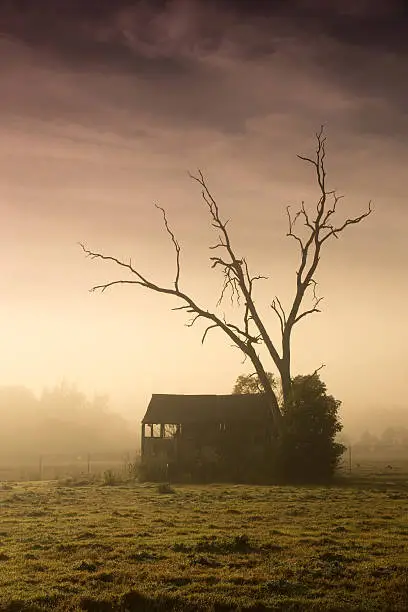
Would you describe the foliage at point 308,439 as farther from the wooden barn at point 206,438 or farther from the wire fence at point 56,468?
the wire fence at point 56,468

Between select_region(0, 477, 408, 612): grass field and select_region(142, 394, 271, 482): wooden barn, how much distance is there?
63.0 ft

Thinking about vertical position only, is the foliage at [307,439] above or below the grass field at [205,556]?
above

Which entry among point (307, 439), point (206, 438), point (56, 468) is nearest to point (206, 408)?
point (206, 438)

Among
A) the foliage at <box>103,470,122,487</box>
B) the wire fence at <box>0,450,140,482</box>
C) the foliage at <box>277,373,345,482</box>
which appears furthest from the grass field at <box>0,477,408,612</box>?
the wire fence at <box>0,450,140,482</box>

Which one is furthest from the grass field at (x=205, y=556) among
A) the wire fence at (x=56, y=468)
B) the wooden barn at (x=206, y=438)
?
the wire fence at (x=56, y=468)

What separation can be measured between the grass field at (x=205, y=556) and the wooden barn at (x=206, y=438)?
19193 mm

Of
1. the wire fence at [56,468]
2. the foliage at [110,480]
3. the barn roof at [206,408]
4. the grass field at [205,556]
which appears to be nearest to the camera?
the grass field at [205,556]

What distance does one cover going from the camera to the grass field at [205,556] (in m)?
12.6

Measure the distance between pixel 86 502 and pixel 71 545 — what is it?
12340 millimetres

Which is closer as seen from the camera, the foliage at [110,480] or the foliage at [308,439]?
the foliage at [110,480]

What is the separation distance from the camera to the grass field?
12570 mm

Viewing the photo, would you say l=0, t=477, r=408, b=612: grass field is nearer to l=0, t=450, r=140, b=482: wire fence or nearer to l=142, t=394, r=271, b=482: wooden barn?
l=142, t=394, r=271, b=482: wooden barn

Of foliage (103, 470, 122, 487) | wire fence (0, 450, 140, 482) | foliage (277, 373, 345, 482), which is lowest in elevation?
wire fence (0, 450, 140, 482)

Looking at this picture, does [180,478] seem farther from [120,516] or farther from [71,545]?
[71,545]
